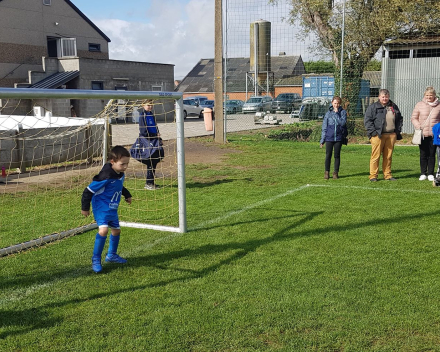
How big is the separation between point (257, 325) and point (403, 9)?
61.7ft

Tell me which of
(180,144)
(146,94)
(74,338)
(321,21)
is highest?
(321,21)

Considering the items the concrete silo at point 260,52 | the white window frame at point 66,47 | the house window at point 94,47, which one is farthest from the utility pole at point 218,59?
the house window at point 94,47


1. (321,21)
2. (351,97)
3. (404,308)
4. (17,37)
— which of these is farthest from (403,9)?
(17,37)

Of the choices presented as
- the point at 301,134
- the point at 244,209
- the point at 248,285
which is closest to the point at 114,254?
the point at 248,285

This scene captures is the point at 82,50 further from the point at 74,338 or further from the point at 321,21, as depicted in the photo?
the point at 74,338

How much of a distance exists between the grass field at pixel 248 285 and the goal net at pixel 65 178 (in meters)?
0.56

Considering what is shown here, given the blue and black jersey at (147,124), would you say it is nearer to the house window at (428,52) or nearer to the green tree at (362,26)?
the green tree at (362,26)

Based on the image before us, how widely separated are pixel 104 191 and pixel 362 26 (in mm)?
17330

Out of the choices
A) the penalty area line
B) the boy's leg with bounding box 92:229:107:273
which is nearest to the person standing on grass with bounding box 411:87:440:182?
the penalty area line

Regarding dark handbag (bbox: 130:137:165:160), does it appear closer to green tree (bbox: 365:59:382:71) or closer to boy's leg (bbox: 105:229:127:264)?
boy's leg (bbox: 105:229:127:264)

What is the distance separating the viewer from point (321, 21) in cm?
2103

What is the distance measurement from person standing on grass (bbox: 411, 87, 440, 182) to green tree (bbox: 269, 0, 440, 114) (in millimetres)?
8387

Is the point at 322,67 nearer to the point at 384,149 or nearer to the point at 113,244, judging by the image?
the point at 384,149

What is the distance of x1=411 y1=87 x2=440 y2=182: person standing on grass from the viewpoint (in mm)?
9789
